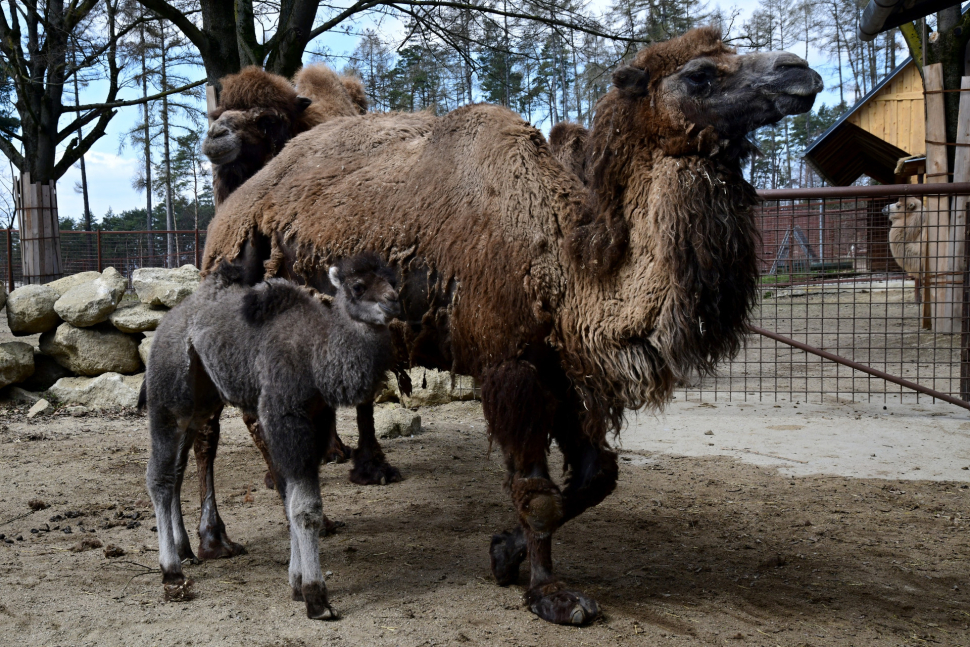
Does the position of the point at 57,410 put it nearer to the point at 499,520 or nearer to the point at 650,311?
the point at 499,520

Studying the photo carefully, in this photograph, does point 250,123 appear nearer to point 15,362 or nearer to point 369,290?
point 369,290

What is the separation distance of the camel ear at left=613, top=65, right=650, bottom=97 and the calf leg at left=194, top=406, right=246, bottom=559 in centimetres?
282

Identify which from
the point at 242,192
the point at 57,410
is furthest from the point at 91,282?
the point at 242,192

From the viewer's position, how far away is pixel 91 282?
925cm

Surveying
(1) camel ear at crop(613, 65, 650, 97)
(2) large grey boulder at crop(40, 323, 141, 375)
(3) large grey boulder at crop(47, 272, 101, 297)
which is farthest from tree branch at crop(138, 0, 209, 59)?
(1) camel ear at crop(613, 65, 650, 97)

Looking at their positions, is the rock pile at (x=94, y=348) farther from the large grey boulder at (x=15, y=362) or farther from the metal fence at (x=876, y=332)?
the metal fence at (x=876, y=332)

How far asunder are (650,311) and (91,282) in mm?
7897

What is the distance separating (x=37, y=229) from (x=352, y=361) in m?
13.2

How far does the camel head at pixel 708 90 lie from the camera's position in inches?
131

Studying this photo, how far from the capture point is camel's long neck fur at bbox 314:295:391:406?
3.42 m

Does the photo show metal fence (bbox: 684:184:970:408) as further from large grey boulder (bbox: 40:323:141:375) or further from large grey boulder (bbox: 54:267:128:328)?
large grey boulder (bbox: 54:267:128:328)

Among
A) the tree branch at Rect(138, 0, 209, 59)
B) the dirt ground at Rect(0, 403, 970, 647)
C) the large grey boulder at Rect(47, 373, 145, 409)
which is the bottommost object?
the dirt ground at Rect(0, 403, 970, 647)

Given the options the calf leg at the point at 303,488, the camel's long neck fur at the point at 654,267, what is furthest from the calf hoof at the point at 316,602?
the camel's long neck fur at the point at 654,267

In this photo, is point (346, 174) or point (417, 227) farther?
point (346, 174)
